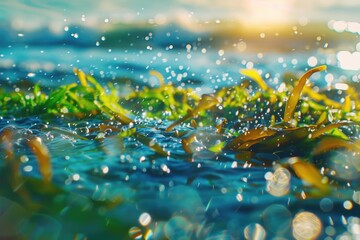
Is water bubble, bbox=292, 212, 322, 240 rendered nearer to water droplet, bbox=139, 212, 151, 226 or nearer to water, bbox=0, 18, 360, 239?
water, bbox=0, 18, 360, 239

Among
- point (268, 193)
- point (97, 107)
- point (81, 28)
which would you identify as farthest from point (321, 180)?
point (81, 28)

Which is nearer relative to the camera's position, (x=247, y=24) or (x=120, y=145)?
(x=120, y=145)

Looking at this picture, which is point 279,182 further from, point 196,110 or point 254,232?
point 196,110

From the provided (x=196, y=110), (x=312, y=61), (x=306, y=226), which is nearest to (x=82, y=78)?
(x=196, y=110)

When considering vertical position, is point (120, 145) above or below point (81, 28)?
above

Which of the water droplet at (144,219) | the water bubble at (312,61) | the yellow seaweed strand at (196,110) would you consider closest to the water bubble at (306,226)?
the water droplet at (144,219)

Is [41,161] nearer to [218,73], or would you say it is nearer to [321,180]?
[321,180]
